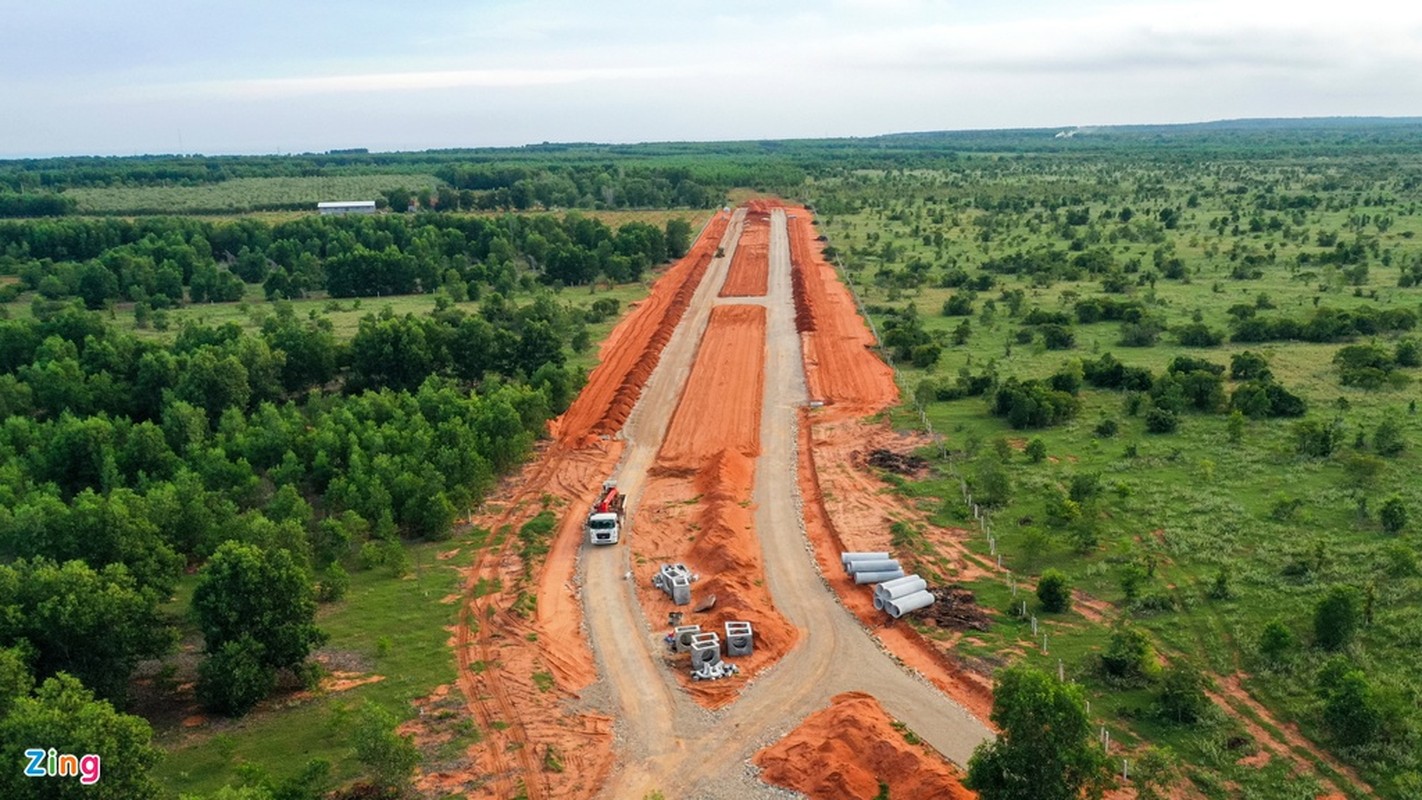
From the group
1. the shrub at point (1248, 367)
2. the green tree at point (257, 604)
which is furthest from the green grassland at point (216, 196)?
the shrub at point (1248, 367)

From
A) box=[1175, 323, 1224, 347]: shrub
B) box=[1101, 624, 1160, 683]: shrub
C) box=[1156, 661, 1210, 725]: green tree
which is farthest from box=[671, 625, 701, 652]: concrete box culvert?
box=[1175, 323, 1224, 347]: shrub

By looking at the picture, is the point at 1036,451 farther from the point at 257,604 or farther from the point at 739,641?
the point at 257,604

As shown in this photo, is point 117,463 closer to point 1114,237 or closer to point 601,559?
point 601,559

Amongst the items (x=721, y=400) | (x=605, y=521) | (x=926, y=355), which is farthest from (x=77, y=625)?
(x=926, y=355)

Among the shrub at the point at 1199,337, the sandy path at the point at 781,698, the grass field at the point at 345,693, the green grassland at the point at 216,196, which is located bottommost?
the sandy path at the point at 781,698

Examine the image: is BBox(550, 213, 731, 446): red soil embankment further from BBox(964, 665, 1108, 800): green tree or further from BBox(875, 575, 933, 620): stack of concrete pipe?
BBox(964, 665, 1108, 800): green tree

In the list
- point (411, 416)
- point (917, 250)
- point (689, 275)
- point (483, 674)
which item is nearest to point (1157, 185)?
point (917, 250)

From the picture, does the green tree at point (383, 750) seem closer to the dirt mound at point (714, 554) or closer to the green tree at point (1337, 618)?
the dirt mound at point (714, 554)
